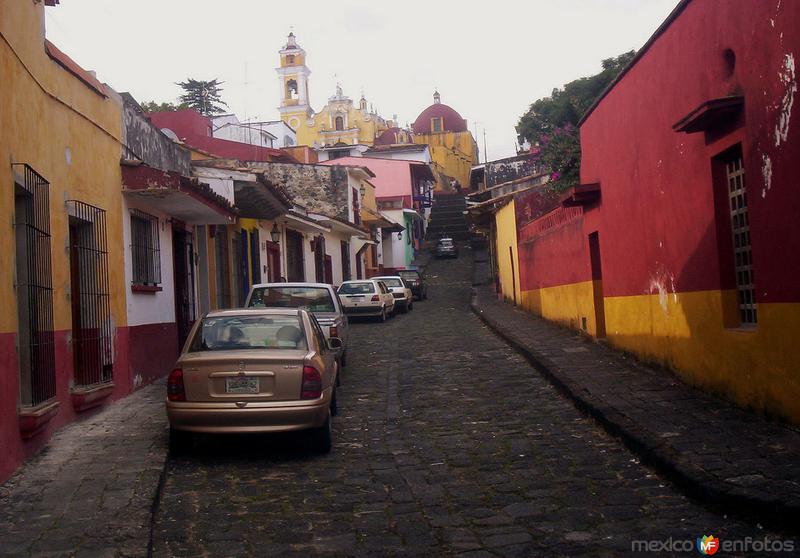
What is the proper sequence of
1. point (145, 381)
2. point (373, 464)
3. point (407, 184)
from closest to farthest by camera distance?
1. point (373, 464)
2. point (145, 381)
3. point (407, 184)

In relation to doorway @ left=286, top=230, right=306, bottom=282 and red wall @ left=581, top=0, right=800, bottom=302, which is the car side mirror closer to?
red wall @ left=581, top=0, right=800, bottom=302

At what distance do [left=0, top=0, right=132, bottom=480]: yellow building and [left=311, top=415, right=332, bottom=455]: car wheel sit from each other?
2.50m

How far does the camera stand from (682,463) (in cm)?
651

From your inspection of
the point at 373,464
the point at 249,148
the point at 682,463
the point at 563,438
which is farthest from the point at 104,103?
the point at 249,148

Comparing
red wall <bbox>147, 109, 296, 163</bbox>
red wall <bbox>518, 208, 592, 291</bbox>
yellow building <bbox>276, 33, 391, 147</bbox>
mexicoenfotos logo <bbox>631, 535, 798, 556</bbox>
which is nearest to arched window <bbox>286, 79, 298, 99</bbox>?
yellow building <bbox>276, 33, 391, 147</bbox>

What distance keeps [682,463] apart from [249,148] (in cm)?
3289

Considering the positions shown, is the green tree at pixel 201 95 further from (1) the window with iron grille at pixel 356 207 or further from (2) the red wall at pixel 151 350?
(2) the red wall at pixel 151 350

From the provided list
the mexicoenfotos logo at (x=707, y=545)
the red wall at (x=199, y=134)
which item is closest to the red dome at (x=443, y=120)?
the red wall at (x=199, y=134)

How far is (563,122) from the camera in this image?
4019cm

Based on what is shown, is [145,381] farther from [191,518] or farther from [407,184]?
[407,184]

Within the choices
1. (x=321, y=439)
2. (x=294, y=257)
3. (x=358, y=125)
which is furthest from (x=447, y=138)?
(x=321, y=439)

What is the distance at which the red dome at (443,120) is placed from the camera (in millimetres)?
80500

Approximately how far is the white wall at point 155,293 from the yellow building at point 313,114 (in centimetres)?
6216

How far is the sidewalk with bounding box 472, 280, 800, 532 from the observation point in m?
5.63
